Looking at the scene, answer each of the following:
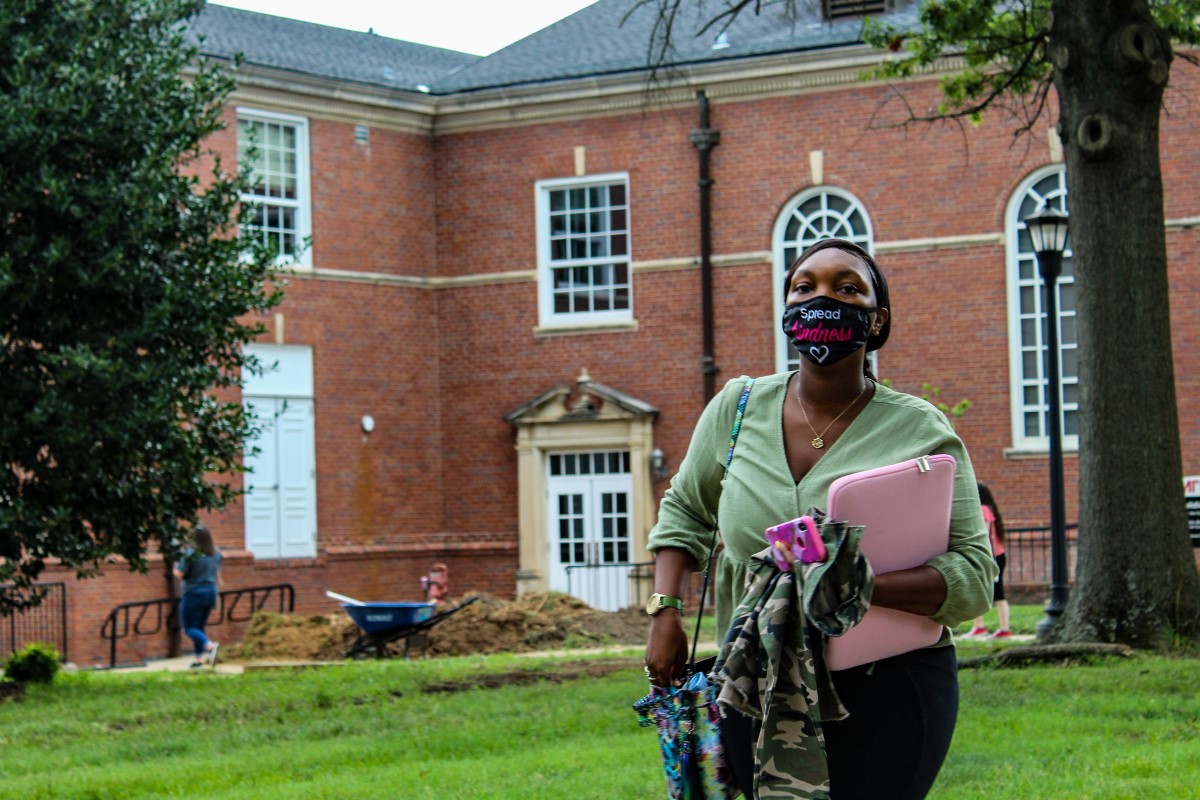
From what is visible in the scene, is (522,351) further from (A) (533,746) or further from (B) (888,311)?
(B) (888,311)

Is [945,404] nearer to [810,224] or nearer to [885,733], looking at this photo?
[810,224]

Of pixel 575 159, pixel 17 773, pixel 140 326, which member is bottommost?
pixel 17 773

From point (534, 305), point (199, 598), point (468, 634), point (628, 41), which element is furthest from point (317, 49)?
point (468, 634)

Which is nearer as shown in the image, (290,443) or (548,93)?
(290,443)

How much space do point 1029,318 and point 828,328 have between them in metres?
21.9

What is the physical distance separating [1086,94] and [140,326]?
837 centimetres

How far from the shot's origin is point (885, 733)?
3.40 metres

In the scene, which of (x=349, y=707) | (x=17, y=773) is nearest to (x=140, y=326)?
(x=349, y=707)

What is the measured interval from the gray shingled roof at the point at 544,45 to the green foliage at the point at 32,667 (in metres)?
12.6

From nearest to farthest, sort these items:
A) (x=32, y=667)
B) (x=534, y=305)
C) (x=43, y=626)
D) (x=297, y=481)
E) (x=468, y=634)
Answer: (x=32, y=667) → (x=468, y=634) → (x=43, y=626) → (x=297, y=481) → (x=534, y=305)

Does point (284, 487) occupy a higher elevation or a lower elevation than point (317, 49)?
lower

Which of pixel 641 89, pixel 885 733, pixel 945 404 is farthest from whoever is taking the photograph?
pixel 641 89

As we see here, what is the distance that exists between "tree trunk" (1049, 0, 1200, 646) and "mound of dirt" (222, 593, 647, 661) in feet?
26.2

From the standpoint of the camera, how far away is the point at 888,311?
12.0 ft
